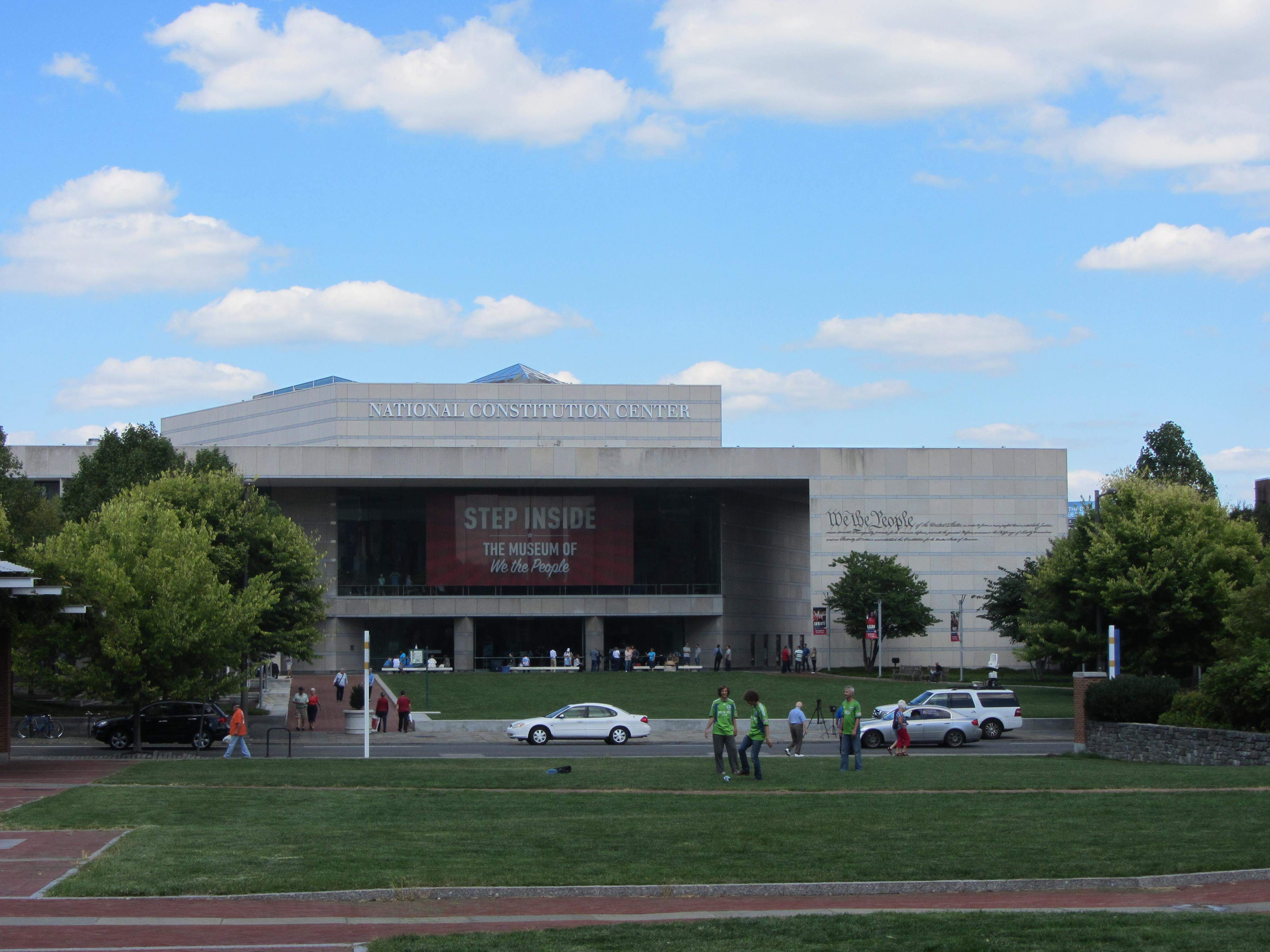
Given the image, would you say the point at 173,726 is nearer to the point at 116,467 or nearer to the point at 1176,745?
the point at 116,467

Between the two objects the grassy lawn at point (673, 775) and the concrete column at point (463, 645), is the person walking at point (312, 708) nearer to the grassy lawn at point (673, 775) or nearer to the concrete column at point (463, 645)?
the grassy lawn at point (673, 775)

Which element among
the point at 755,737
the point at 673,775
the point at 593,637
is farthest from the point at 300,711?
the point at 593,637

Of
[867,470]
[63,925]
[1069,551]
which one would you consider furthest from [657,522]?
[63,925]

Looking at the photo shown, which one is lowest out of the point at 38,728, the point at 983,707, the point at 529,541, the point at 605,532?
the point at 38,728

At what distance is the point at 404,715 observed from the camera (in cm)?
A: 4375

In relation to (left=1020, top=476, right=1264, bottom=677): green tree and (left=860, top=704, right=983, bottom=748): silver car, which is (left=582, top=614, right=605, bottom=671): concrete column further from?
(left=860, top=704, right=983, bottom=748): silver car

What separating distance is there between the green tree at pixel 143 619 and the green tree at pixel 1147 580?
2755cm

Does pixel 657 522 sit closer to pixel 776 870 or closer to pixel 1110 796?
pixel 1110 796

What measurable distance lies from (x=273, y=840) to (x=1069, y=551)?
3817cm

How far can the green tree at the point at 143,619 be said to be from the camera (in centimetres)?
3531

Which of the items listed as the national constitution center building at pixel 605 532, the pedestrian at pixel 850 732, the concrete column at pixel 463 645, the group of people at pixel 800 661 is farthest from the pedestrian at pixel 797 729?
the concrete column at pixel 463 645

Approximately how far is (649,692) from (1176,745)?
30687 mm

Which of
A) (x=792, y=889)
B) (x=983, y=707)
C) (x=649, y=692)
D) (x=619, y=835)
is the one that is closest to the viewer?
(x=792, y=889)

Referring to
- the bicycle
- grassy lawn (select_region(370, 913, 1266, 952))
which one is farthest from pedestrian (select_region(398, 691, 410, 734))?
grassy lawn (select_region(370, 913, 1266, 952))
